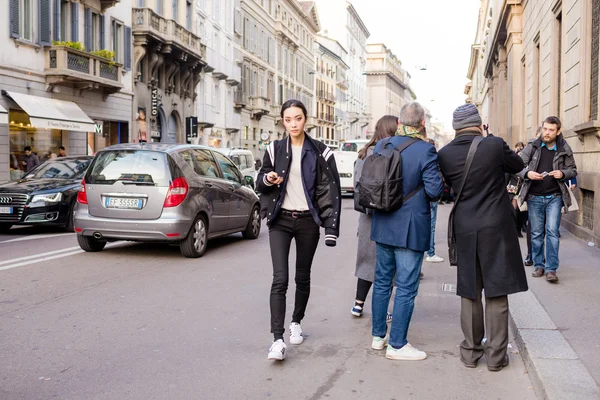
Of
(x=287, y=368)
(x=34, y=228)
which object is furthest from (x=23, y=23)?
(x=287, y=368)

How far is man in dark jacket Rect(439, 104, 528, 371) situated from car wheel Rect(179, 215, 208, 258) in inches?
228

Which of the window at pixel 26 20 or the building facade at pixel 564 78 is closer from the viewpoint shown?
the building facade at pixel 564 78

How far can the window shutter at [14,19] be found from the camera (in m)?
22.6

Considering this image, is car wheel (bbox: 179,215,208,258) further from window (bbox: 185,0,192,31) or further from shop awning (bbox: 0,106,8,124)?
window (bbox: 185,0,192,31)

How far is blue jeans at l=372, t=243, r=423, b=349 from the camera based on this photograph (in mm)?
5070

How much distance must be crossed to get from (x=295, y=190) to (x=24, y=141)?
70.1 ft

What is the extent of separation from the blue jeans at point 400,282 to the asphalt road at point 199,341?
0.82ft

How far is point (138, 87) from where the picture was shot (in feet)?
107

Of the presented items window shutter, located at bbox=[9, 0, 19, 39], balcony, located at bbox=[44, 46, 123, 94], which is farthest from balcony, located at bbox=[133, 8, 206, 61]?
window shutter, located at bbox=[9, 0, 19, 39]

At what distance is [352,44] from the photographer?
10575 cm

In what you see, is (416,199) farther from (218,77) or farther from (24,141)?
(218,77)

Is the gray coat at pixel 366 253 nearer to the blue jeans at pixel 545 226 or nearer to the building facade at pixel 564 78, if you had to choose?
the blue jeans at pixel 545 226

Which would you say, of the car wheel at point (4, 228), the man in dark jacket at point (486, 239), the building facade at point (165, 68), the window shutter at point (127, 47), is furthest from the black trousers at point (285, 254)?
the window shutter at point (127, 47)

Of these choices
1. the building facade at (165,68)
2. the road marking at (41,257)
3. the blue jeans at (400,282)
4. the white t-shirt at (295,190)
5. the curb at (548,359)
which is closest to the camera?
the curb at (548,359)
